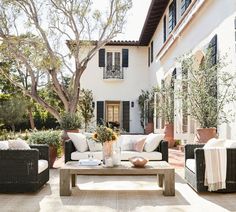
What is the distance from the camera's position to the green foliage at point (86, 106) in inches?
762

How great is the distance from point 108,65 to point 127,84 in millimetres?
1438

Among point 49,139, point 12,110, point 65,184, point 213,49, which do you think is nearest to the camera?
point 65,184

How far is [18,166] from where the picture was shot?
5.55 metres

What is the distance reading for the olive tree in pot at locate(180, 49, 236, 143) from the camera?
8.21 metres

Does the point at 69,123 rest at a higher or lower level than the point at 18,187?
higher

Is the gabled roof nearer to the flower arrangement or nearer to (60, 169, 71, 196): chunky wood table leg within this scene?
the flower arrangement

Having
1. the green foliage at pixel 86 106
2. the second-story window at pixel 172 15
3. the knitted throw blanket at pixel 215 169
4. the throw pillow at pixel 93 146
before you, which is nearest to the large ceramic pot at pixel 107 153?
the knitted throw blanket at pixel 215 169

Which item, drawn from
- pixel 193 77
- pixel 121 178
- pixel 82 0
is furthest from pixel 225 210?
pixel 82 0

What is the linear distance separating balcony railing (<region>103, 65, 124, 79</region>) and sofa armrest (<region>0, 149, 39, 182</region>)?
1562cm

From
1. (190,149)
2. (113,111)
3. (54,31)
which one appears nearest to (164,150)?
(190,149)

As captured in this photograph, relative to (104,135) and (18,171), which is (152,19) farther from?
(18,171)

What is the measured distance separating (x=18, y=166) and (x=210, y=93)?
5104 millimetres

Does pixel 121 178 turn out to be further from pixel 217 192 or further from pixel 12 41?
pixel 12 41

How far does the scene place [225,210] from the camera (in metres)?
4.61
